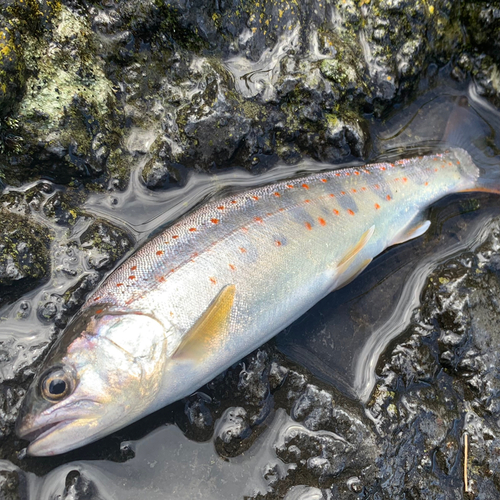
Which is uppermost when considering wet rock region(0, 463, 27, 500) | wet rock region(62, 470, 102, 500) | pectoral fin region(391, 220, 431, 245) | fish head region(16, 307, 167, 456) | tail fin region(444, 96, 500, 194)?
tail fin region(444, 96, 500, 194)

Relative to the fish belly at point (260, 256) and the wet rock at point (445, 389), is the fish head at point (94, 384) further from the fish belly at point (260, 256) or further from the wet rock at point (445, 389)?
the wet rock at point (445, 389)

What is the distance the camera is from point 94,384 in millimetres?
2301

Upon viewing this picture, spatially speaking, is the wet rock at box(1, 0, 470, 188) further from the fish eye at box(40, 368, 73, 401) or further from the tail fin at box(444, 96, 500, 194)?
the fish eye at box(40, 368, 73, 401)

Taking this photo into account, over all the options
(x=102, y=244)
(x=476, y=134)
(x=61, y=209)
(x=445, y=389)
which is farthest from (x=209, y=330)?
(x=476, y=134)

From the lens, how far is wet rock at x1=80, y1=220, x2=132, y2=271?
2861 mm

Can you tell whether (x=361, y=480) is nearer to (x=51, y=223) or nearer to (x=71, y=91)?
(x=51, y=223)

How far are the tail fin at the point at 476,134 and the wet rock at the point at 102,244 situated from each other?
295cm

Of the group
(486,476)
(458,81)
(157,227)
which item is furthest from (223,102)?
(486,476)

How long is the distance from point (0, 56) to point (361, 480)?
3.58m

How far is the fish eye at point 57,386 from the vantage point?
232 centimetres

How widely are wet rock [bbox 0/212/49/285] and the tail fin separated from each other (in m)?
3.45

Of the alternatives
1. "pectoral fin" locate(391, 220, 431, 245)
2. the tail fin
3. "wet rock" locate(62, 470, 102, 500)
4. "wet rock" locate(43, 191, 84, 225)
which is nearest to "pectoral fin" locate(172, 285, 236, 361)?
"wet rock" locate(62, 470, 102, 500)

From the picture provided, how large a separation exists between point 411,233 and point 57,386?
9.14 ft

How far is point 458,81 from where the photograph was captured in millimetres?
3551
